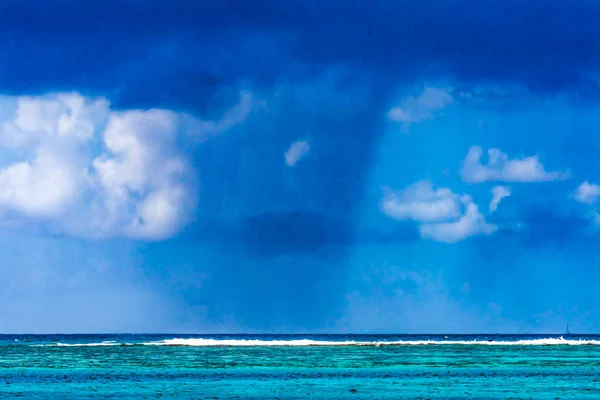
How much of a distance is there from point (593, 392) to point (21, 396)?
106 feet

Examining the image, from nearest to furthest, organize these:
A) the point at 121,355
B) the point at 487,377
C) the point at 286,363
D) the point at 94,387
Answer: the point at 94,387 < the point at 487,377 < the point at 286,363 < the point at 121,355

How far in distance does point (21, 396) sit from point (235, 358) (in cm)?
4164

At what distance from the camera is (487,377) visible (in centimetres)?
6781

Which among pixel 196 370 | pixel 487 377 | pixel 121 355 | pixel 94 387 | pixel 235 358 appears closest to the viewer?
pixel 94 387

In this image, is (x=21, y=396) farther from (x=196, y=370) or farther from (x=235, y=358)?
(x=235, y=358)

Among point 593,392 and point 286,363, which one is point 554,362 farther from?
point 593,392

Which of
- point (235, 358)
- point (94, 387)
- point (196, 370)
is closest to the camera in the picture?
point (94, 387)

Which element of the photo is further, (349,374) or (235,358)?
(235,358)

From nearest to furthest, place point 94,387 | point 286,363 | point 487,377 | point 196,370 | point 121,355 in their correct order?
point 94,387 → point 487,377 → point 196,370 → point 286,363 → point 121,355

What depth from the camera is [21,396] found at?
2154 inches

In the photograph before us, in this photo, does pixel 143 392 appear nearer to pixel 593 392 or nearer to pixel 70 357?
pixel 593 392

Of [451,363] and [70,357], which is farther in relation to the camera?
[70,357]

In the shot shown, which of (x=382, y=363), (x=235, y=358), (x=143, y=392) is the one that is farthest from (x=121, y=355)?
(x=143, y=392)

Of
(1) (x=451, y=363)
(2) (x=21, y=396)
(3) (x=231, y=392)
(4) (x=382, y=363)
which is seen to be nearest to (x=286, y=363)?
(4) (x=382, y=363)
